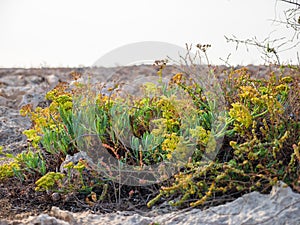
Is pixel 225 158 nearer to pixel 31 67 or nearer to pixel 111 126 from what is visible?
pixel 111 126

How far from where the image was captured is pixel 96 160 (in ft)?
11.7

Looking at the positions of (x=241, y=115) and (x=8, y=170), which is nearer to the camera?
(x=241, y=115)

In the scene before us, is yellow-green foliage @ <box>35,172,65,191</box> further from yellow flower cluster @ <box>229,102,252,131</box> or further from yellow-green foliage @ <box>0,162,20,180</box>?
yellow flower cluster @ <box>229,102,252,131</box>

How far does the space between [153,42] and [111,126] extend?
1.29m

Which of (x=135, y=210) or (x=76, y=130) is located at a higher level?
(x=76, y=130)

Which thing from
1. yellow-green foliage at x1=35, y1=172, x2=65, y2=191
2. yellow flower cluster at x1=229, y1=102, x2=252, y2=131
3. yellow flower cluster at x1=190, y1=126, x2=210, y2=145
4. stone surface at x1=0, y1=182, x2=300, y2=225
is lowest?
stone surface at x1=0, y1=182, x2=300, y2=225

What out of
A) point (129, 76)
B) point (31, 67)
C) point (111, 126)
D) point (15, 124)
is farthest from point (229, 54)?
point (31, 67)

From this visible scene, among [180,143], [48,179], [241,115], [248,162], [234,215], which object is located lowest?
[234,215]

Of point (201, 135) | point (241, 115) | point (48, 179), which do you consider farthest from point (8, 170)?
point (241, 115)

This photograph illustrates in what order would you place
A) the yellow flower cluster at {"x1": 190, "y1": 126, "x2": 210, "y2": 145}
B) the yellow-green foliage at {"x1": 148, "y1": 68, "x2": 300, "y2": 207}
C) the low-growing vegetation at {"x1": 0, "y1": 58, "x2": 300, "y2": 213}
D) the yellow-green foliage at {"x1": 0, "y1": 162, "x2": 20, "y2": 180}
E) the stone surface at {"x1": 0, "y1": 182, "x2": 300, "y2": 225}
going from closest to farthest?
the stone surface at {"x1": 0, "y1": 182, "x2": 300, "y2": 225}
the yellow-green foliage at {"x1": 148, "y1": 68, "x2": 300, "y2": 207}
the low-growing vegetation at {"x1": 0, "y1": 58, "x2": 300, "y2": 213}
the yellow flower cluster at {"x1": 190, "y1": 126, "x2": 210, "y2": 145}
the yellow-green foliage at {"x1": 0, "y1": 162, "x2": 20, "y2": 180}

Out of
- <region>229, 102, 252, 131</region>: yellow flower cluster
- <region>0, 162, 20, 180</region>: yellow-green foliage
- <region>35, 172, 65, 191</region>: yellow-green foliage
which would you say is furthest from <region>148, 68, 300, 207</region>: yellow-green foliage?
<region>0, 162, 20, 180</region>: yellow-green foliage

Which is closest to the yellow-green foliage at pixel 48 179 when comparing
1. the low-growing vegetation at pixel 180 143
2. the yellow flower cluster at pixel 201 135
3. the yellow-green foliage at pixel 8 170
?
the low-growing vegetation at pixel 180 143

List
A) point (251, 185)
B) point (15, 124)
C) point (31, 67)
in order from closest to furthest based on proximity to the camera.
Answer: point (251, 185)
point (15, 124)
point (31, 67)

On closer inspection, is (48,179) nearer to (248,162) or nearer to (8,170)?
(8,170)
